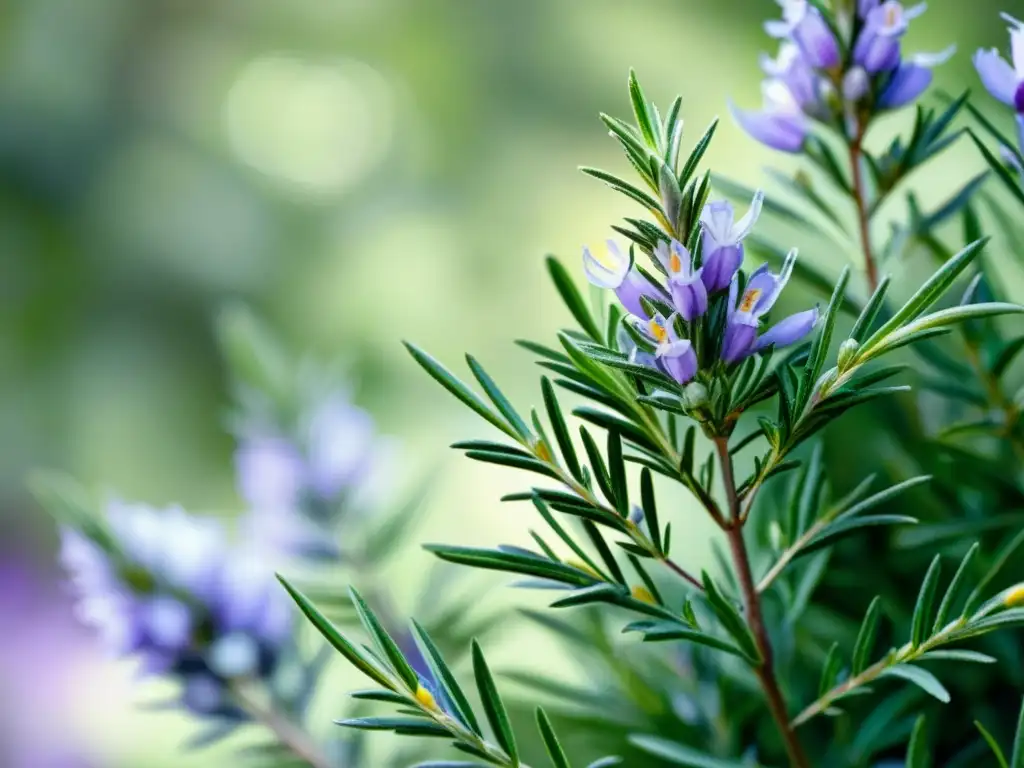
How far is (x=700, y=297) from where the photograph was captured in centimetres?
14

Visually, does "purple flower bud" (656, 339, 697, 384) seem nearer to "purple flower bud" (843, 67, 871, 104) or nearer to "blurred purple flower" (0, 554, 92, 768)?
"purple flower bud" (843, 67, 871, 104)

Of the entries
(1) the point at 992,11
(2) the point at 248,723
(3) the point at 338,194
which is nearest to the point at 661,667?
(2) the point at 248,723

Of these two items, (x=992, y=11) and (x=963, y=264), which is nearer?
(x=963, y=264)

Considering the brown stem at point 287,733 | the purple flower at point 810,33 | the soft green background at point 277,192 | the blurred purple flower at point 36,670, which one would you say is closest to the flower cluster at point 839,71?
the purple flower at point 810,33

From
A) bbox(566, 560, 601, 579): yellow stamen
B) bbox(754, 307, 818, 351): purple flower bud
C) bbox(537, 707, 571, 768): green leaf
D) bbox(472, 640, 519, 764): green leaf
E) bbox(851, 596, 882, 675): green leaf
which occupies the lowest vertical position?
bbox(851, 596, 882, 675): green leaf

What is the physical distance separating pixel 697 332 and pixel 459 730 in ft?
0.24

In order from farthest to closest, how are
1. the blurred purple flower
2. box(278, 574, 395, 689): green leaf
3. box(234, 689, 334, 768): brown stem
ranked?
the blurred purple flower
box(234, 689, 334, 768): brown stem
box(278, 574, 395, 689): green leaf

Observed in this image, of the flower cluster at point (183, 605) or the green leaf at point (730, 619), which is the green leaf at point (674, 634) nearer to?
the green leaf at point (730, 619)

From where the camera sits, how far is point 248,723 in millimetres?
292

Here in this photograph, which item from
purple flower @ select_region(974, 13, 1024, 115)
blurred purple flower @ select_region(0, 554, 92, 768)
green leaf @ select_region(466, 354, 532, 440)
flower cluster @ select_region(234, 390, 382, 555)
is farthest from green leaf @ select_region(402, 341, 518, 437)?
blurred purple flower @ select_region(0, 554, 92, 768)

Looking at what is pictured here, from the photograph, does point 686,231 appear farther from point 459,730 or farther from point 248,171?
point 248,171

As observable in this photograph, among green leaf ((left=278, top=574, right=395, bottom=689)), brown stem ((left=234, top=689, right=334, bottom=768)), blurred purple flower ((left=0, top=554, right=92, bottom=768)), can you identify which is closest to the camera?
green leaf ((left=278, top=574, right=395, bottom=689))

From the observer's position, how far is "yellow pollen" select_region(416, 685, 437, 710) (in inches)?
6.1

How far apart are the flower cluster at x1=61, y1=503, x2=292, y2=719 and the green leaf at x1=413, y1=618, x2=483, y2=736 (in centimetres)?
14
